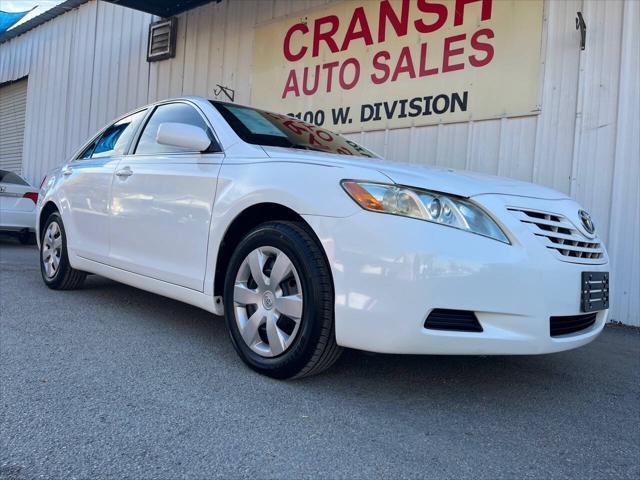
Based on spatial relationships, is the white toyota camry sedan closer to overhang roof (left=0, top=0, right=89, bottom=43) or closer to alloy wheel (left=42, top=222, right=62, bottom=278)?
alloy wheel (left=42, top=222, right=62, bottom=278)

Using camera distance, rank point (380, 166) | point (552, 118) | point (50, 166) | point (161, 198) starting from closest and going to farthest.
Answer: point (380, 166)
point (161, 198)
point (552, 118)
point (50, 166)

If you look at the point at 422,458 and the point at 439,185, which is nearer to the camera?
the point at 422,458

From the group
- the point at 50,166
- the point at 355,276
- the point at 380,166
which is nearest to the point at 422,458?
the point at 355,276

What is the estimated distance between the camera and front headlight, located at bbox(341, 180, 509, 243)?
2.24 meters

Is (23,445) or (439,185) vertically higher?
(439,185)

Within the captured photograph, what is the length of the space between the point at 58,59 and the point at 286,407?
42.0 ft

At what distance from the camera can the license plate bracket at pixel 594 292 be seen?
2434 mm

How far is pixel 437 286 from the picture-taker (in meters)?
2.14

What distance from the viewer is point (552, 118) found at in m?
5.00

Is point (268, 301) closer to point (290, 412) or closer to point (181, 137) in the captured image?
point (290, 412)

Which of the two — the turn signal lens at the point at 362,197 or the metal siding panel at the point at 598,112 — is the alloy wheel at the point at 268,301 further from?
the metal siding panel at the point at 598,112

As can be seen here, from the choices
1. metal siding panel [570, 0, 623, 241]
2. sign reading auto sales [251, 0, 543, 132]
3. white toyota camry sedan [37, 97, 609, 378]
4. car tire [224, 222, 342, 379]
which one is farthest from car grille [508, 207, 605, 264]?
sign reading auto sales [251, 0, 543, 132]

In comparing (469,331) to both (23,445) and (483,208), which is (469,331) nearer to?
(483,208)

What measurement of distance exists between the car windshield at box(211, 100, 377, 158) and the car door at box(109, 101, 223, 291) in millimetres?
183
